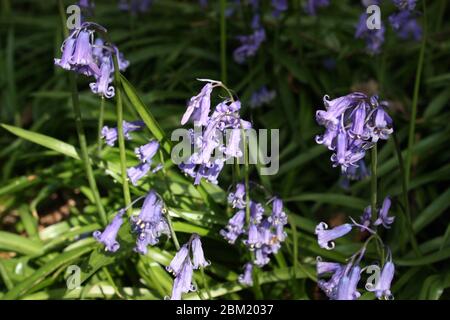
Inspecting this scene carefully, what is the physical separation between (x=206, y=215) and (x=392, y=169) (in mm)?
1644

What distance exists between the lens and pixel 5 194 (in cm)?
523

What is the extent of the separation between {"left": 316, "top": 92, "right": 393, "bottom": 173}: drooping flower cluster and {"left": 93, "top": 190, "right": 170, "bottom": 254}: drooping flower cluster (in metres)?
0.93

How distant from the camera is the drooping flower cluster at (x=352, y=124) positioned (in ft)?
11.0

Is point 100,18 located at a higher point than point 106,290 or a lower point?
higher

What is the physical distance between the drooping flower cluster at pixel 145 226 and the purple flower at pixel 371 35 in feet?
7.76

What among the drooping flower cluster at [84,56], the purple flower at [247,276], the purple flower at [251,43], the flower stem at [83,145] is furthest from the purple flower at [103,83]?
the purple flower at [251,43]

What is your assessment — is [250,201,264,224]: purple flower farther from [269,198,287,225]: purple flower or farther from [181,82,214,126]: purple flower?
[181,82,214,126]: purple flower

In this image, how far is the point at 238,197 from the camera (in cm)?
392

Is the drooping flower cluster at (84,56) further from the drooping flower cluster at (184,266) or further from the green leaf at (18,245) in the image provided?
the green leaf at (18,245)

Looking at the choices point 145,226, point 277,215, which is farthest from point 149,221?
point 277,215

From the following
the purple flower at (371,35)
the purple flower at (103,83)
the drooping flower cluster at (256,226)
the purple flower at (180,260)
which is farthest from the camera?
the purple flower at (371,35)

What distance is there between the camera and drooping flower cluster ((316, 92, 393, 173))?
337 centimetres

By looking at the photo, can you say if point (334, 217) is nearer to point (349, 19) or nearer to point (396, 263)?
point (396, 263)
